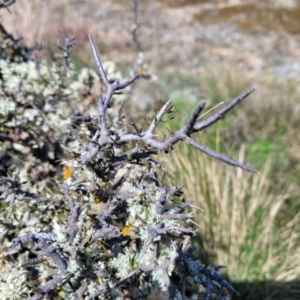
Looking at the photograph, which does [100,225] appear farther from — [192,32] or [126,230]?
[192,32]

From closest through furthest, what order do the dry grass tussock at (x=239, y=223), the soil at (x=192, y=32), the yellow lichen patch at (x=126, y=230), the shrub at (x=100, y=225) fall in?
the shrub at (x=100, y=225)
the yellow lichen patch at (x=126, y=230)
the dry grass tussock at (x=239, y=223)
the soil at (x=192, y=32)

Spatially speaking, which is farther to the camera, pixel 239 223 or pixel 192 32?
pixel 192 32

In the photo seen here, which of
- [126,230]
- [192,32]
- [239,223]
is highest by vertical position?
[192,32]

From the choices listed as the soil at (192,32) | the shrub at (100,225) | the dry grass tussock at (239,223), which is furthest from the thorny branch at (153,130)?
the soil at (192,32)

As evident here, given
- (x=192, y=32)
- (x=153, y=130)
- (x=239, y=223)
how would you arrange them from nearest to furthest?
(x=153, y=130) < (x=239, y=223) < (x=192, y=32)

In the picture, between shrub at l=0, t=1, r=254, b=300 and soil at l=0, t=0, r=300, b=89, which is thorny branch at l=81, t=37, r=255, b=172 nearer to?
shrub at l=0, t=1, r=254, b=300

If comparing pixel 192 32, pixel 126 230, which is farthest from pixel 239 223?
pixel 192 32

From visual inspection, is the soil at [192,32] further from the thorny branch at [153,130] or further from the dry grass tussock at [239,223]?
the thorny branch at [153,130]

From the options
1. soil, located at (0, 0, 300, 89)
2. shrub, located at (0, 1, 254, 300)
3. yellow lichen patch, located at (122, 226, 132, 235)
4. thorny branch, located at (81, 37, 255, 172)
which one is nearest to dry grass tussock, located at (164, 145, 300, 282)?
shrub, located at (0, 1, 254, 300)
